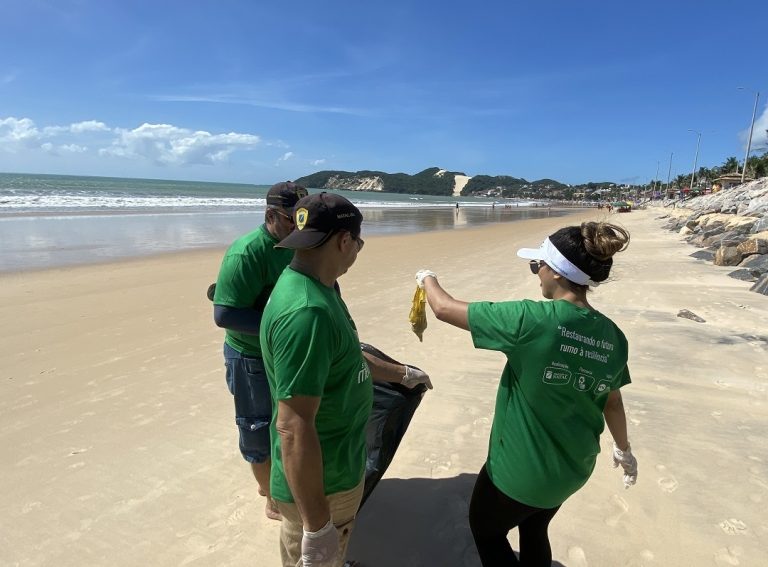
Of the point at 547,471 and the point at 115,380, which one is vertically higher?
the point at 547,471

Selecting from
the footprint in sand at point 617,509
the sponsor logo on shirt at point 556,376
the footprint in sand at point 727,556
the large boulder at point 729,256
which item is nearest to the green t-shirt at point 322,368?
the sponsor logo on shirt at point 556,376

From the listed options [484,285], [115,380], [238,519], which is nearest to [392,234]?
[484,285]

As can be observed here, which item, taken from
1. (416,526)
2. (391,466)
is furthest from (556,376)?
(391,466)

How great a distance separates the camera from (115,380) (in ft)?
16.9

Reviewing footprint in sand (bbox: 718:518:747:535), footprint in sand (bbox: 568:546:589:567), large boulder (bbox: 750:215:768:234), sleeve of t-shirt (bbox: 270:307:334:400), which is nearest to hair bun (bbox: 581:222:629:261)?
sleeve of t-shirt (bbox: 270:307:334:400)

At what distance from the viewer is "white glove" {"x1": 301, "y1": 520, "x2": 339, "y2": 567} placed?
5.25 ft

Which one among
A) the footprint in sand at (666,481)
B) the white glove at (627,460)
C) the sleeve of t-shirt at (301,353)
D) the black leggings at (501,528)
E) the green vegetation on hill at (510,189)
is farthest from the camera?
the green vegetation on hill at (510,189)

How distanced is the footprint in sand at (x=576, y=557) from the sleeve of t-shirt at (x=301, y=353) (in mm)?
2124

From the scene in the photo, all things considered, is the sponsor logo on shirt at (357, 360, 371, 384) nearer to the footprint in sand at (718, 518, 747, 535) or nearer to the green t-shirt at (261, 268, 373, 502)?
the green t-shirt at (261, 268, 373, 502)

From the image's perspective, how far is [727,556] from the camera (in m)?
2.72

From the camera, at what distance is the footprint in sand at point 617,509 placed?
299cm

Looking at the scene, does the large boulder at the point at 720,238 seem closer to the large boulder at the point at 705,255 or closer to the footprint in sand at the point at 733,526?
the large boulder at the point at 705,255

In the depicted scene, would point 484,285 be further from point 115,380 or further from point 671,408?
point 115,380

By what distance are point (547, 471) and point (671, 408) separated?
3.40 m
